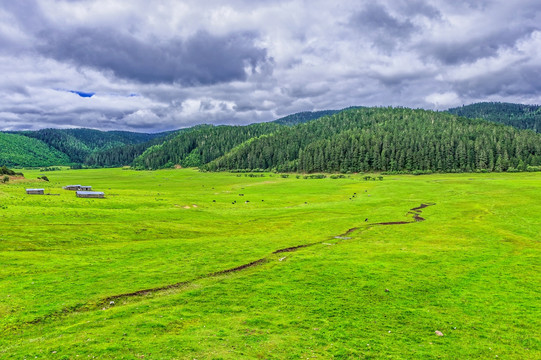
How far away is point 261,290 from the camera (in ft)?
99.4

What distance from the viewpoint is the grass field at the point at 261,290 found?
20.4m

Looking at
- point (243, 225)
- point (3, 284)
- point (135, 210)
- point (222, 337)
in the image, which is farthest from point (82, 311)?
point (135, 210)

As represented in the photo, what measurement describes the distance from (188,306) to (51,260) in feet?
73.8

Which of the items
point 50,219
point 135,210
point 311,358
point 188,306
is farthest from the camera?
point 135,210

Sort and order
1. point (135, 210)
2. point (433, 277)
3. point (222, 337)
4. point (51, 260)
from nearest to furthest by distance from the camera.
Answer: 1. point (222, 337)
2. point (433, 277)
3. point (51, 260)
4. point (135, 210)

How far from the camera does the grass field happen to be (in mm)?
20391

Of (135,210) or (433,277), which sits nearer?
(433,277)

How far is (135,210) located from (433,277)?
6455cm

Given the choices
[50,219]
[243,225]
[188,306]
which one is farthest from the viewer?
[243,225]

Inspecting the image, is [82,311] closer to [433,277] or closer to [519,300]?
[433,277]

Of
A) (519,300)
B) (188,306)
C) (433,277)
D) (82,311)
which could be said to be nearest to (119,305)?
(82,311)

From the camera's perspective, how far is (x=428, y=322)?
24422mm

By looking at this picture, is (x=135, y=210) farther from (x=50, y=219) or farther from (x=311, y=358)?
(x=311, y=358)

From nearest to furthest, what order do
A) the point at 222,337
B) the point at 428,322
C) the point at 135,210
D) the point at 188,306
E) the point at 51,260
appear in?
the point at 222,337 → the point at 428,322 → the point at 188,306 → the point at 51,260 → the point at 135,210
